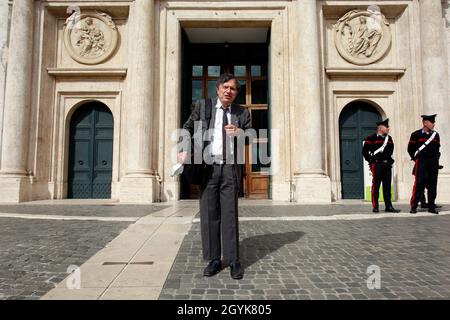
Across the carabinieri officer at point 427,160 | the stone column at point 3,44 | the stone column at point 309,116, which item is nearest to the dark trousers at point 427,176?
the carabinieri officer at point 427,160

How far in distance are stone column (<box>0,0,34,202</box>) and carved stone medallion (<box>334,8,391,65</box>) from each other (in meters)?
11.0

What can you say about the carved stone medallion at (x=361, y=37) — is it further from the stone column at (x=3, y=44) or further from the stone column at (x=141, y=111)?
the stone column at (x=3, y=44)

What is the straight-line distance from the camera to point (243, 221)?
575cm

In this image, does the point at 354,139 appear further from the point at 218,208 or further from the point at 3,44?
the point at 3,44

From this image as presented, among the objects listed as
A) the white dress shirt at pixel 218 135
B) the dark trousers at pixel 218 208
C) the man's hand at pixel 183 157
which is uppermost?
the white dress shirt at pixel 218 135

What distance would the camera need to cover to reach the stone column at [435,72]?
33.7 feet

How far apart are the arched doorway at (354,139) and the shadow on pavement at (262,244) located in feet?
24.2

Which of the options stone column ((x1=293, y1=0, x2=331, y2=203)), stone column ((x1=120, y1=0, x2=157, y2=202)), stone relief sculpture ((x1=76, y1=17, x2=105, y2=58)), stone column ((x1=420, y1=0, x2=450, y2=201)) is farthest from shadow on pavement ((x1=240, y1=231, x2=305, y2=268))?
stone relief sculpture ((x1=76, y1=17, x2=105, y2=58))

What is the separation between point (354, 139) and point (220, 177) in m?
9.80

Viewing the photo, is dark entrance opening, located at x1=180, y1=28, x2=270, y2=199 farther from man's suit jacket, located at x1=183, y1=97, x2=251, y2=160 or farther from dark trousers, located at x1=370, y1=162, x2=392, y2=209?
man's suit jacket, located at x1=183, y1=97, x2=251, y2=160

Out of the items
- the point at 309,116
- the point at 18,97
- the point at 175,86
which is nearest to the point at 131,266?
the point at 309,116

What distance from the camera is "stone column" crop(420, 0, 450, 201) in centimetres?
1027

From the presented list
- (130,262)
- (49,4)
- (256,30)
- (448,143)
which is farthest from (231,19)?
(130,262)

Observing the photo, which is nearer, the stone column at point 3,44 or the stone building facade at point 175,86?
the stone building facade at point 175,86
